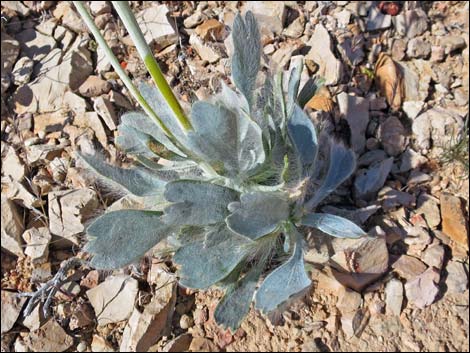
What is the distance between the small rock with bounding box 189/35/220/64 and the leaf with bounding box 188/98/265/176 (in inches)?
37.1

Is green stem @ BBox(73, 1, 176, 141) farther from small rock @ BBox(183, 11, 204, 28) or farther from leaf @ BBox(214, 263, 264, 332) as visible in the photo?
small rock @ BBox(183, 11, 204, 28)

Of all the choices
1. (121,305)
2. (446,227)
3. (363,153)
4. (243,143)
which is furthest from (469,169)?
(121,305)

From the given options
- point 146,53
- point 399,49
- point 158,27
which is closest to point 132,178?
point 146,53

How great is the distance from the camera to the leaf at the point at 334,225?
1.85 m

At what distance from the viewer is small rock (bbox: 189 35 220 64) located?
8.80 feet

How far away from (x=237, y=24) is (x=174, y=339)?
4.18 feet

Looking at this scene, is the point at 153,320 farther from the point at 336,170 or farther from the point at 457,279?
the point at 457,279

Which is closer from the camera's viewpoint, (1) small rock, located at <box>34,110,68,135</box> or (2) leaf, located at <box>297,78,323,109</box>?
(2) leaf, located at <box>297,78,323,109</box>

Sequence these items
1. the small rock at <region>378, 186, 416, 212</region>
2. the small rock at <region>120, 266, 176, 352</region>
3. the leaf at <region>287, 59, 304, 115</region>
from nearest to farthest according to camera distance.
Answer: the leaf at <region>287, 59, 304, 115</region>, the small rock at <region>120, 266, 176, 352</region>, the small rock at <region>378, 186, 416, 212</region>

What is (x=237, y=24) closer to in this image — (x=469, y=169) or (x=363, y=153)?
(x=363, y=153)

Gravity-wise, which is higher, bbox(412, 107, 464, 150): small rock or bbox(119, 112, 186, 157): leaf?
bbox(119, 112, 186, 157): leaf

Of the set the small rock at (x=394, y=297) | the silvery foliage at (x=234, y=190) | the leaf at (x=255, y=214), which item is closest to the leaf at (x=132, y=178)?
the silvery foliage at (x=234, y=190)

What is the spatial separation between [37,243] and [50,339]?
406mm

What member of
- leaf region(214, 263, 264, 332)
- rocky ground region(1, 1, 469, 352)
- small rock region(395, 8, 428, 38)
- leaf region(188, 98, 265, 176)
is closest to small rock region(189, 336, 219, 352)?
rocky ground region(1, 1, 469, 352)
